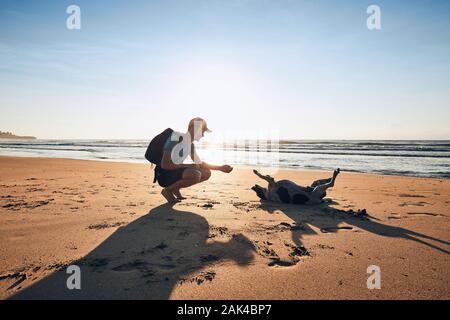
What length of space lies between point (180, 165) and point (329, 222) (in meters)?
2.63

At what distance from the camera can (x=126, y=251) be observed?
2.99 m

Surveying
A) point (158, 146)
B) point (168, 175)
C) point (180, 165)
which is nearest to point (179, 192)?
point (168, 175)

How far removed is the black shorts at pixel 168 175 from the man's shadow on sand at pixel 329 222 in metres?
1.63

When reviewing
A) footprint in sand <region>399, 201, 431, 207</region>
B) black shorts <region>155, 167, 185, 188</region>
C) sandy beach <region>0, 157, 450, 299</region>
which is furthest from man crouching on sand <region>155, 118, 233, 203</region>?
footprint in sand <region>399, 201, 431, 207</region>

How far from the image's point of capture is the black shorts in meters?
5.40

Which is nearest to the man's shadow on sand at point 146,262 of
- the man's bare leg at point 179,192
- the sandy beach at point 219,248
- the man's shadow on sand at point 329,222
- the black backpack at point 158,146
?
the sandy beach at point 219,248

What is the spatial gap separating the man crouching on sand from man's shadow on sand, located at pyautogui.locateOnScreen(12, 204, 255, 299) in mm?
1355

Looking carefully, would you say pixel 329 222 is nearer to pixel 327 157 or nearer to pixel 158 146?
pixel 158 146

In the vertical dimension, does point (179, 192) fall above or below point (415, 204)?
above

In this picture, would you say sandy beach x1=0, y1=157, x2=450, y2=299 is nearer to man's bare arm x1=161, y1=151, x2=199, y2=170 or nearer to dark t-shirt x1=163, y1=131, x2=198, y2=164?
man's bare arm x1=161, y1=151, x2=199, y2=170

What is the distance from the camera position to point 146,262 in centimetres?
274

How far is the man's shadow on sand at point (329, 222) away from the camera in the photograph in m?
3.60
